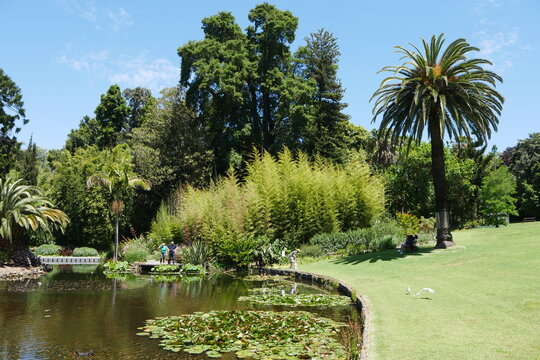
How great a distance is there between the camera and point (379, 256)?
63.0 ft

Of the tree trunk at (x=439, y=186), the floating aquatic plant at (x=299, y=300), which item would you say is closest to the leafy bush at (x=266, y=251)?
the tree trunk at (x=439, y=186)

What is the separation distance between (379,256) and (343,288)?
5.80 meters

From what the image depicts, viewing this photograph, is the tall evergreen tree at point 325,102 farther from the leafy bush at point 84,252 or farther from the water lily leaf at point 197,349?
the water lily leaf at point 197,349

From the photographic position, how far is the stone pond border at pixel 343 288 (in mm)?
7568

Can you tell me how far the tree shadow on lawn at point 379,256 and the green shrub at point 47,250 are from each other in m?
22.1

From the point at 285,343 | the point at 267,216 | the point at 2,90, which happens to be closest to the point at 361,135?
the point at 267,216

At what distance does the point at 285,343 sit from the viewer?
7840mm

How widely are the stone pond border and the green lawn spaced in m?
0.12

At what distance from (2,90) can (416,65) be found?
36312mm

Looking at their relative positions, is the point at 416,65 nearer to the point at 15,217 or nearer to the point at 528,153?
the point at 15,217

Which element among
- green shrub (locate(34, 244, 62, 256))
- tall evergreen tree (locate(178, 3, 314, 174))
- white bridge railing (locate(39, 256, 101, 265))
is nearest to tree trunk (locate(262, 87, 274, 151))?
tall evergreen tree (locate(178, 3, 314, 174))

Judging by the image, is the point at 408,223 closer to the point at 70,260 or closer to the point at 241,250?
the point at 241,250

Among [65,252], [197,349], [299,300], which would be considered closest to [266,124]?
[65,252]

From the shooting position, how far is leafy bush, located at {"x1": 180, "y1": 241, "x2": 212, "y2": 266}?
2316 centimetres
